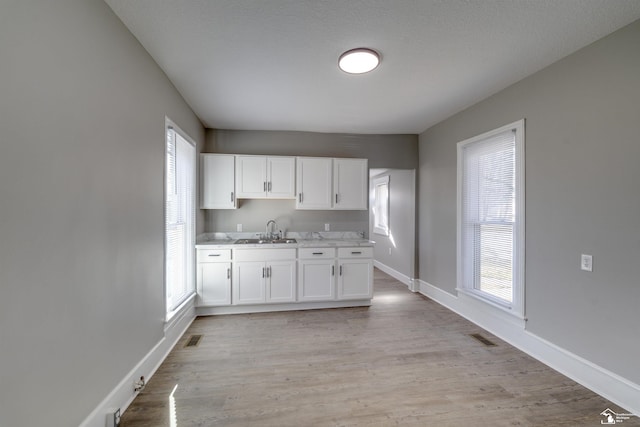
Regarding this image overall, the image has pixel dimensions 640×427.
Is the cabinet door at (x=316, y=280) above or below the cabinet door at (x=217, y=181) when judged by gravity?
below

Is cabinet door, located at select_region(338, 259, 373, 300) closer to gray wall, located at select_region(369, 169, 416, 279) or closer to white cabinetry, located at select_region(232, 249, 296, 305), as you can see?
white cabinetry, located at select_region(232, 249, 296, 305)

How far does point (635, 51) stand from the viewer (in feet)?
5.82

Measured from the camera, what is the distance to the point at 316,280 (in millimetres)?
3607

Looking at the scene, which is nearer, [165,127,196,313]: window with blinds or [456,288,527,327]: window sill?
[456,288,527,327]: window sill

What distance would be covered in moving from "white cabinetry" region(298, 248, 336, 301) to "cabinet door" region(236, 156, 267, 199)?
3.47 ft

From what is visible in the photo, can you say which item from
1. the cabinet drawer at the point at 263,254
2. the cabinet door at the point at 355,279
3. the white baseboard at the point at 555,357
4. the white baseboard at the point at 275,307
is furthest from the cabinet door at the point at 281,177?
the white baseboard at the point at 555,357

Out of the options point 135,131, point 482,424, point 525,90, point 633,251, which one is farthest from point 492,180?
point 135,131

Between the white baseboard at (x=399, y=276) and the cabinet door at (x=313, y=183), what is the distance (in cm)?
201

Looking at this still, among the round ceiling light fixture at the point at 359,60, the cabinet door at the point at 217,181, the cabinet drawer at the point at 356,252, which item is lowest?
the cabinet drawer at the point at 356,252

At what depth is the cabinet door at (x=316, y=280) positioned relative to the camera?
11.7 ft

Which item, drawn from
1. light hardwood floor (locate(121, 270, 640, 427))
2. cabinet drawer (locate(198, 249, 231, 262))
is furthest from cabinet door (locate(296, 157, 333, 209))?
light hardwood floor (locate(121, 270, 640, 427))

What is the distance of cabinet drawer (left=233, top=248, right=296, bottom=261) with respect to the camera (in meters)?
3.42

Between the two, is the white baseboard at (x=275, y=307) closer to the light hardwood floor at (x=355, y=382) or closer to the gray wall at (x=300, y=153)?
the light hardwood floor at (x=355, y=382)

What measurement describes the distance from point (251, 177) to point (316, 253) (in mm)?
1418
